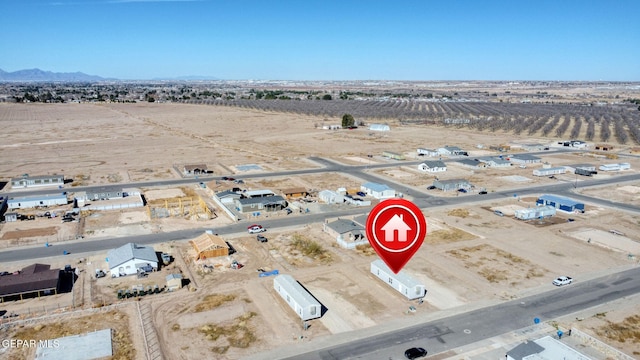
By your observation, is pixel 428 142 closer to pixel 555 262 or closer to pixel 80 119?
pixel 555 262

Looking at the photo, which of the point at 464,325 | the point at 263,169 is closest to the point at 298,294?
the point at 464,325

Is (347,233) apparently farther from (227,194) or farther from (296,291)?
(227,194)

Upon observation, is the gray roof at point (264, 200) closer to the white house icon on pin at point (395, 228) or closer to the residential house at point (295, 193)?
the residential house at point (295, 193)

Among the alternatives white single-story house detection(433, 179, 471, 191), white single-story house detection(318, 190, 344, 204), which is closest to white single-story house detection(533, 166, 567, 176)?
white single-story house detection(433, 179, 471, 191)

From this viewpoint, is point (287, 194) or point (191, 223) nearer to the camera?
point (191, 223)

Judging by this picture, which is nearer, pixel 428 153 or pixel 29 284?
pixel 29 284

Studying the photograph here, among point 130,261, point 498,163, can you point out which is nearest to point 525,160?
point 498,163

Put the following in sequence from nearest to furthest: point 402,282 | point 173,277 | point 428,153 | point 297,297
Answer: point 297,297, point 402,282, point 173,277, point 428,153
